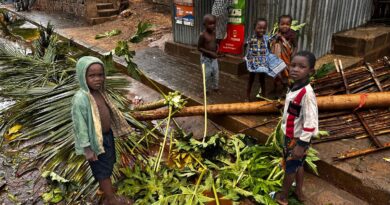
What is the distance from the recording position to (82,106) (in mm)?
2771

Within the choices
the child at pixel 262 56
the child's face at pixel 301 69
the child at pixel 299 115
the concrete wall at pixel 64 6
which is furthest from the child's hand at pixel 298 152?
the concrete wall at pixel 64 6

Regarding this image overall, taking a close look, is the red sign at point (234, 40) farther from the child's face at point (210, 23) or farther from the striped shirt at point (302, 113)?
the striped shirt at point (302, 113)

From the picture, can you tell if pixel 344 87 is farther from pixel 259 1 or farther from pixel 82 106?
pixel 82 106

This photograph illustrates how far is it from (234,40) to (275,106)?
8.05 feet

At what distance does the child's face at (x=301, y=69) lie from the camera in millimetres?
2646

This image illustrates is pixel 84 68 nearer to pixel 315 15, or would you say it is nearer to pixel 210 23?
pixel 210 23

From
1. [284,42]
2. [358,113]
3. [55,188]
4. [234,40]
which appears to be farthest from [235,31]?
[55,188]

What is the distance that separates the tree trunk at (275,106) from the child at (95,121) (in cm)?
147

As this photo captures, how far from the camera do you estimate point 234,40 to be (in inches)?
249

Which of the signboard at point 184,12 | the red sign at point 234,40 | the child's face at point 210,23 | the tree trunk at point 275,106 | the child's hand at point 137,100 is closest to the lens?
the tree trunk at point 275,106

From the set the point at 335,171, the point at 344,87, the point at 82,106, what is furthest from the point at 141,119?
the point at 344,87

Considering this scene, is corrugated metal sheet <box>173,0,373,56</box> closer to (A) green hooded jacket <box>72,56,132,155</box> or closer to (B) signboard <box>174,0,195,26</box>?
(B) signboard <box>174,0,195,26</box>

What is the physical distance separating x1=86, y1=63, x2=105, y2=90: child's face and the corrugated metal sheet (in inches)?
154

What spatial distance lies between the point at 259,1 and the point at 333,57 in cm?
182
